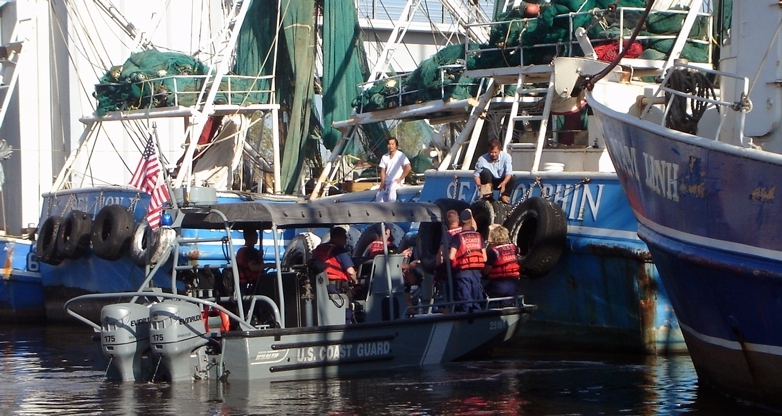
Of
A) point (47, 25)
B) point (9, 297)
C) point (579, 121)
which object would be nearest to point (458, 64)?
point (579, 121)

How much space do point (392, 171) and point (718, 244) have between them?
8.02 m

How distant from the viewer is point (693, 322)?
9867 mm

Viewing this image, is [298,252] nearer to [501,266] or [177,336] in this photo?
[501,266]

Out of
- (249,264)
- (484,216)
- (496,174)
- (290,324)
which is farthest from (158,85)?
(290,324)

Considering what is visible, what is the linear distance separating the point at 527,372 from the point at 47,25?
18110 millimetres

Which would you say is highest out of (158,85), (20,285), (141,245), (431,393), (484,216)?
(158,85)

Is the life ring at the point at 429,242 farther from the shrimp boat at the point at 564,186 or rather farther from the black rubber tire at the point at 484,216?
the black rubber tire at the point at 484,216

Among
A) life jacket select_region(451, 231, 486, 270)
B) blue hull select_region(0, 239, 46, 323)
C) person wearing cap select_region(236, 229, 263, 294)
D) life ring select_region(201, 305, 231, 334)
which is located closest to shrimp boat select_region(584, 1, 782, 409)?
life jacket select_region(451, 231, 486, 270)

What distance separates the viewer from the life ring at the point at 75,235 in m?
19.3

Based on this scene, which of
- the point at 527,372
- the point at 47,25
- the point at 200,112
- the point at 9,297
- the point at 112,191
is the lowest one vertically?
the point at 527,372

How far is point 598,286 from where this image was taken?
1327 cm

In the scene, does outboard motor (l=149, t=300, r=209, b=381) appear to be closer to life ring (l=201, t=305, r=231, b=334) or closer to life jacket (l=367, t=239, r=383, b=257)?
life ring (l=201, t=305, r=231, b=334)

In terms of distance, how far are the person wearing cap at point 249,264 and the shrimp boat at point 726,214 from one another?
12.0 feet

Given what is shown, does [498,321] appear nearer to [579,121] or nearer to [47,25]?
[579,121]
